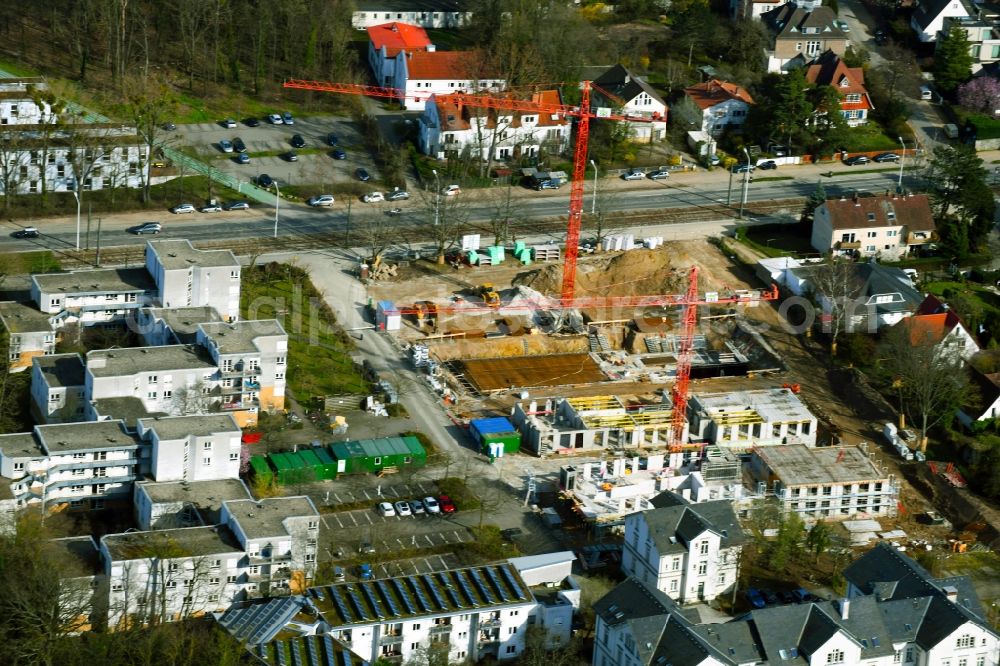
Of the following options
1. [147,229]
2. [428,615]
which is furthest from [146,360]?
[428,615]

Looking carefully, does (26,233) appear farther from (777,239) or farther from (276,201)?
(777,239)

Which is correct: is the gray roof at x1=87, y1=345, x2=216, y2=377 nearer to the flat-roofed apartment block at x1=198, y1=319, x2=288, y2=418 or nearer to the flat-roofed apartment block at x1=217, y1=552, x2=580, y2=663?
the flat-roofed apartment block at x1=198, y1=319, x2=288, y2=418

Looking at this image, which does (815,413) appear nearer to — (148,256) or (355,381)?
(355,381)

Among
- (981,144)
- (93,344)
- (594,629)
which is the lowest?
(594,629)

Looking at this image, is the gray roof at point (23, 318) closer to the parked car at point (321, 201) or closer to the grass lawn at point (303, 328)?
the grass lawn at point (303, 328)

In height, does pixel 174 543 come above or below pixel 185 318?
below

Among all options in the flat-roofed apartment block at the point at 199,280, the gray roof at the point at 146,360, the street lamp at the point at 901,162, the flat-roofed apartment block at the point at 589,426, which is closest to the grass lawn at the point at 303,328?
the flat-roofed apartment block at the point at 199,280

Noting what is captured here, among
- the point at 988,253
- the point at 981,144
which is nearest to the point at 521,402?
the point at 988,253
